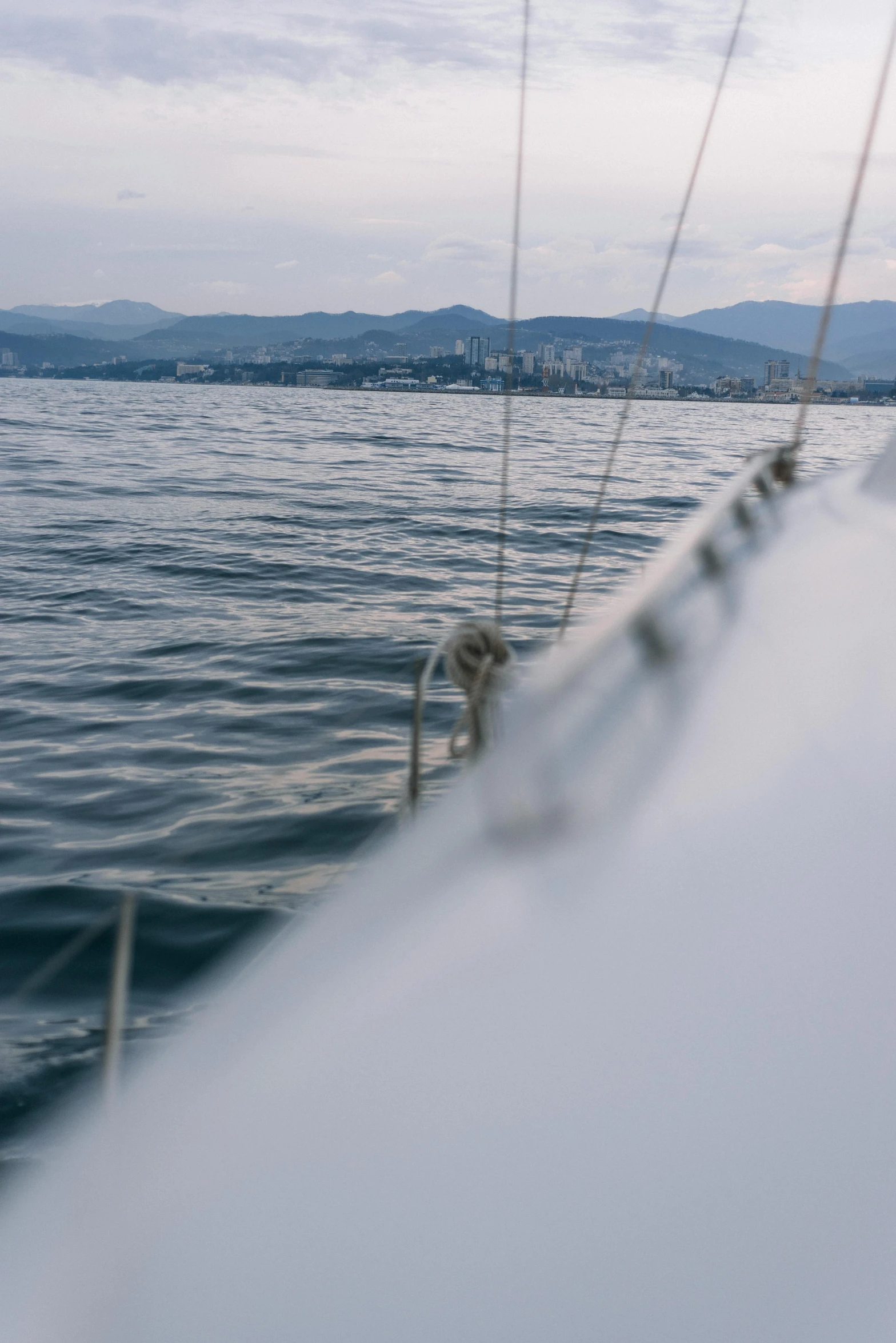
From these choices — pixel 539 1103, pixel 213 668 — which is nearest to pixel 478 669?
pixel 539 1103

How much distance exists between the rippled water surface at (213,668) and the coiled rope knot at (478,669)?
134cm

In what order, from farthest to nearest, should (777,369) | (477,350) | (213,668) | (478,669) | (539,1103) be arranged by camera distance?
(477,350) < (777,369) < (213,668) < (478,669) < (539,1103)

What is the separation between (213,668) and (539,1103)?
4.61m

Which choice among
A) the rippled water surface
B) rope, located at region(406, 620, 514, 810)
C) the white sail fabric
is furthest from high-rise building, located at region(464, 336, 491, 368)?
the white sail fabric

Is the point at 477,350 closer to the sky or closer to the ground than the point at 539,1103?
closer to the ground

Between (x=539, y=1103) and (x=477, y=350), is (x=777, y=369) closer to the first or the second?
(x=539, y=1103)

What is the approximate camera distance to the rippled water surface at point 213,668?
9.02 ft

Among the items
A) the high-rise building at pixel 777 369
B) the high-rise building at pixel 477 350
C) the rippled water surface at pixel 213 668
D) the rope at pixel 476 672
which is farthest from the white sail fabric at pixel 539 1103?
the high-rise building at pixel 477 350

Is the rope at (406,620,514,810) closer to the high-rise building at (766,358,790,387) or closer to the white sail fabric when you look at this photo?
the white sail fabric

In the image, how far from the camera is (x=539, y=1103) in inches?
29.2

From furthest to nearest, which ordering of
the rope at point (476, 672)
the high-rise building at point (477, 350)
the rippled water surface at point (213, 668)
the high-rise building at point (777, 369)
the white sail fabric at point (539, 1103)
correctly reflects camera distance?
the high-rise building at point (477, 350)
the high-rise building at point (777, 369)
the rippled water surface at point (213, 668)
the rope at point (476, 672)
the white sail fabric at point (539, 1103)

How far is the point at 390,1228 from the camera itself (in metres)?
0.66

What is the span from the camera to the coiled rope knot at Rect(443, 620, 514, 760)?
4.75ft

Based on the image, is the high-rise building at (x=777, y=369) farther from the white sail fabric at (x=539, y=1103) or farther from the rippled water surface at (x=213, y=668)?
the white sail fabric at (x=539, y=1103)
